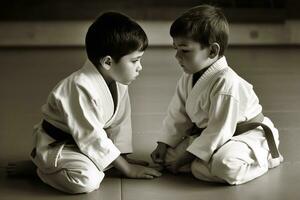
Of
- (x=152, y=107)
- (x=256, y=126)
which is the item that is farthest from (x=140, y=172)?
(x=152, y=107)

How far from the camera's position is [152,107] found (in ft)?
11.3

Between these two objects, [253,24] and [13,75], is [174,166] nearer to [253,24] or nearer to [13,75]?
[13,75]

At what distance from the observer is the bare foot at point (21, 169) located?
239 cm

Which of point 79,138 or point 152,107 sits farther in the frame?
point 152,107

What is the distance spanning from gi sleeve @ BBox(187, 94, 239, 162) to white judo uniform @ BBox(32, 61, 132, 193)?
0.32 metres

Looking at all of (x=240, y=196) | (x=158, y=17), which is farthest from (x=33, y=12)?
(x=240, y=196)

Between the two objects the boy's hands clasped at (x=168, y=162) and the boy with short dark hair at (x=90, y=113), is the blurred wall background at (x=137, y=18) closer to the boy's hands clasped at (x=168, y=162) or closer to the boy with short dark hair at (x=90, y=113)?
the boy's hands clasped at (x=168, y=162)

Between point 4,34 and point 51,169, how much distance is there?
11.9 feet

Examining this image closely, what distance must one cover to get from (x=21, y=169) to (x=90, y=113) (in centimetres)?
40

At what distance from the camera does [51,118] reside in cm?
229

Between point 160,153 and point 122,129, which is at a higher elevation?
point 122,129

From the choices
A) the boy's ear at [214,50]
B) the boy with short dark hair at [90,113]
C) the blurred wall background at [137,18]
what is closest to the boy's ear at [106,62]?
the boy with short dark hair at [90,113]

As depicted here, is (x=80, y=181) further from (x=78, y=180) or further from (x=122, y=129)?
(x=122, y=129)

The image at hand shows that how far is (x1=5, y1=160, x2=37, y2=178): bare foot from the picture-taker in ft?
7.84
